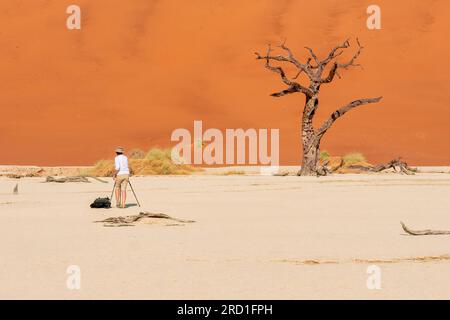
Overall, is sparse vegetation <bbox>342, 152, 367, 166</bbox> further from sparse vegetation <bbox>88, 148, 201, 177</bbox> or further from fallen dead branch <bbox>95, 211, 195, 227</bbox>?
fallen dead branch <bbox>95, 211, 195, 227</bbox>

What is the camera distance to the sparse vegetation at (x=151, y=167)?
3108 centimetres

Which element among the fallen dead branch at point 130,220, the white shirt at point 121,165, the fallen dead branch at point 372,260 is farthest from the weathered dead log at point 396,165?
the fallen dead branch at point 372,260

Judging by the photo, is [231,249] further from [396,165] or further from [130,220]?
[396,165]

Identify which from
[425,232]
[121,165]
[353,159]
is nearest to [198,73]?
[353,159]

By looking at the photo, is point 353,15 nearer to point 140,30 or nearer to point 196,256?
point 140,30

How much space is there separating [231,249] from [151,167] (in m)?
22.5

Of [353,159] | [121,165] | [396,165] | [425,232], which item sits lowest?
[425,232]

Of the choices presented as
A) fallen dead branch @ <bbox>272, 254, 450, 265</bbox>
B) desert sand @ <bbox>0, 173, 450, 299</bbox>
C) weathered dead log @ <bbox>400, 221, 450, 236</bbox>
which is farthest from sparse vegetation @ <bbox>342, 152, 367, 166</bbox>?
fallen dead branch @ <bbox>272, 254, 450, 265</bbox>

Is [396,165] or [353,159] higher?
[353,159]

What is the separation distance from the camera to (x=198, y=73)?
4841 centimetres

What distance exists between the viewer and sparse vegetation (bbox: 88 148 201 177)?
3108cm

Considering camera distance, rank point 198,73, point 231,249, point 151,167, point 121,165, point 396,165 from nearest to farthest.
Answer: point 231,249
point 121,165
point 396,165
point 151,167
point 198,73
